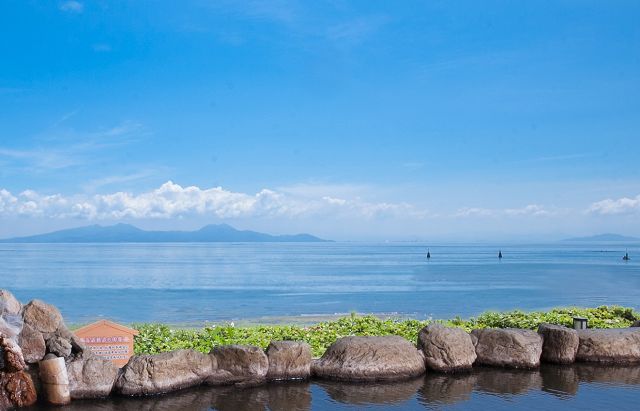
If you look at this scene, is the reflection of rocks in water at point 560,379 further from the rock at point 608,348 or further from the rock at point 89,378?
the rock at point 89,378

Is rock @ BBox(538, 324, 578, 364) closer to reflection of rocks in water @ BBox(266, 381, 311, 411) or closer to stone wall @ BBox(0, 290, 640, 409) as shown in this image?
stone wall @ BBox(0, 290, 640, 409)

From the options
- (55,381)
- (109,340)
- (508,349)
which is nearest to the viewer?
(55,381)

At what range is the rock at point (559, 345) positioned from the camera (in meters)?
11.5

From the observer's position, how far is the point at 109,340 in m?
9.82

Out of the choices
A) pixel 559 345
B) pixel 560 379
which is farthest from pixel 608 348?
pixel 560 379

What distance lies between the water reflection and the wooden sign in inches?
33.2

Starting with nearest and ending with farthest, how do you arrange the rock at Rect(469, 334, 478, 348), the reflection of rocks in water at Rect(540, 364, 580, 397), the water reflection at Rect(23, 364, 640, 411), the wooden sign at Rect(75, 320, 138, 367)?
the water reflection at Rect(23, 364, 640, 411) → the wooden sign at Rect(75, 320, 138, 367) → the reflection of rocks in water at Rect(540, 364, 580, 397) → the rock at Rect(469, 334, 478, 348)

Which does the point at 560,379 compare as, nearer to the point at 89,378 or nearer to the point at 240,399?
the point at 240,399

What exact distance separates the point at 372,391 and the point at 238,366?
7.23 feet

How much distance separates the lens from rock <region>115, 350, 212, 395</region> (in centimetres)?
926

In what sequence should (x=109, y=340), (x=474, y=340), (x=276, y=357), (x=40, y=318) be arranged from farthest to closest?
(x=474, y=340) < (x=276, y=357) < (x=109, y=340) < (x=40, y=318)

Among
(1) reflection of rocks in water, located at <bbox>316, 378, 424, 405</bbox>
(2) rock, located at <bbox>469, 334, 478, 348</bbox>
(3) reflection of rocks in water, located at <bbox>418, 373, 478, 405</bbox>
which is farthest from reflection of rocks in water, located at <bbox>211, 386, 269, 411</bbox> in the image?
(2) rock, located at <bbox>469, 334, 478, 348</bbox>

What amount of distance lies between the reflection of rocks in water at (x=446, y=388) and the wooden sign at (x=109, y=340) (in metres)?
4.74

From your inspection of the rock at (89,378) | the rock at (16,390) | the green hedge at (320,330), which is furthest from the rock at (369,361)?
the rock at (16,390)
